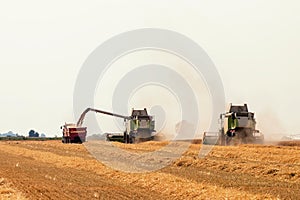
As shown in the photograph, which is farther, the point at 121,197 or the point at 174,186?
the point at 174,186

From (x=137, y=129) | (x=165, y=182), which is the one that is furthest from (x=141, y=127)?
(x=165, y=182)

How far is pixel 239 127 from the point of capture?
52125mm

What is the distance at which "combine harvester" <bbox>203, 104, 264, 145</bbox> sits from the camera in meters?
52.0

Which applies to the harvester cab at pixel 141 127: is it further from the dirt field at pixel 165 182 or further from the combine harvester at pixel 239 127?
the dirt field at pixel 165 182

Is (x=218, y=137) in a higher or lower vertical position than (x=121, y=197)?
higher

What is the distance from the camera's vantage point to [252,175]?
26.4 metres

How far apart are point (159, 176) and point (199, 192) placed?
5476 millimetres

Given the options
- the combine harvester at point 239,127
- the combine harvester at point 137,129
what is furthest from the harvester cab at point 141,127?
the combine harvester at point 239,127

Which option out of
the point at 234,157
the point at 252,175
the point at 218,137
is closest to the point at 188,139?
the point at 218,137

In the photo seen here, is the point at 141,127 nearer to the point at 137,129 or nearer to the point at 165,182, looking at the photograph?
the point at 137,129

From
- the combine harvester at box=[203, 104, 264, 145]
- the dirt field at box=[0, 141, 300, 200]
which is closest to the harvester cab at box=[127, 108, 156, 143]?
the combine harvester at box=[203, 104, 264, 145]

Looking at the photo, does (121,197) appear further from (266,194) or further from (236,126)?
(236,126)

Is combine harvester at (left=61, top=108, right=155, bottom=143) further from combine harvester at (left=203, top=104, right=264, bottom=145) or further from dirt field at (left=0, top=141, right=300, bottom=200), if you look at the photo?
dirt field at (left=0, top=141, right=300, bottom=200)

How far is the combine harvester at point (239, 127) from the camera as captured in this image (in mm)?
52031
